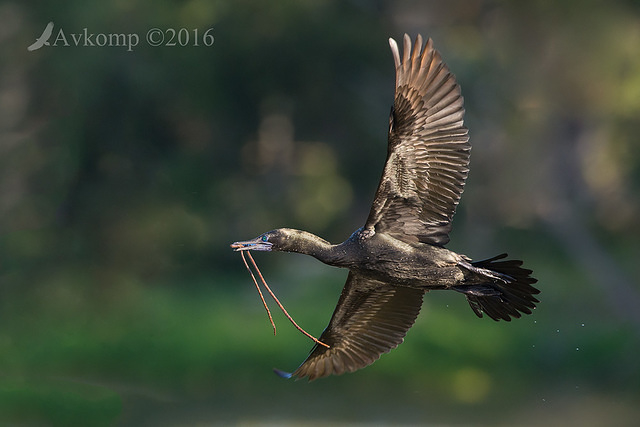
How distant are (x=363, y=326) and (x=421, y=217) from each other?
957mm

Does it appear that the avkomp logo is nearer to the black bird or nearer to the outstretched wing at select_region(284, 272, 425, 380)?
the outstretched wing at select_region(284, 272, 425, 380)

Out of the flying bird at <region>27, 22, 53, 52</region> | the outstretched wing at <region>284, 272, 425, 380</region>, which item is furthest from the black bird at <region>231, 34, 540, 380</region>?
the flying bird at <region>27, 22, 53, 52</region>

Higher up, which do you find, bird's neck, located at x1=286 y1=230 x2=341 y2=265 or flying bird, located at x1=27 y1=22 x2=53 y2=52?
flying bird, located at x1=27 y1=22 x2=53 y2=52

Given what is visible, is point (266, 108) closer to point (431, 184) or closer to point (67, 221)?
point (67, 221)

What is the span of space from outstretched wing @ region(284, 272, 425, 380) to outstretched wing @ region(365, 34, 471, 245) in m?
0.65

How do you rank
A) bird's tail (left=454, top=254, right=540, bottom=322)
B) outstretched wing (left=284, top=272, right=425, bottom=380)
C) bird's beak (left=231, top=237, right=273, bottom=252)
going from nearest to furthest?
bird's beak (left=231, top=237, right=273, bottom=252), bird's tail (left=454, top=254, right=540, bottom=322), outstretched wing (left=284, top=272, right=425, bottom=380)

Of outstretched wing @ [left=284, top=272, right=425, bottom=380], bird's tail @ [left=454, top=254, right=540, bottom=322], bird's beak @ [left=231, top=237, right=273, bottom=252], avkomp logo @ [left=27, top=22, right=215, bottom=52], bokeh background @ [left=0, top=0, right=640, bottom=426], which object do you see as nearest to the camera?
bird's beak @ [left=231, top=237, right=273, bottom=252]

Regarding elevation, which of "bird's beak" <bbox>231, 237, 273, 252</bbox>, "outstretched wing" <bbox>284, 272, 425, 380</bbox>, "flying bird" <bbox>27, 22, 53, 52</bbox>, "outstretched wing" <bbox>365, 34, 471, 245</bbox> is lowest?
"outstretched wing" <bbox>284, 272, 425, 380</bbox>

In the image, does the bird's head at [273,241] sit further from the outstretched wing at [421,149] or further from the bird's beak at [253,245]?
the outstretched wing at [421,149]

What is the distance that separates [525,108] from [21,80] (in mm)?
6857

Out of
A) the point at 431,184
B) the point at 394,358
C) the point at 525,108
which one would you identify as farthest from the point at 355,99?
the point at 431,184

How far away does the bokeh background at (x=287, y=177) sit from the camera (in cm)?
1221

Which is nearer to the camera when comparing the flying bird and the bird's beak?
the bird's beak

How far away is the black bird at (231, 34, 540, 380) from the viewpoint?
5.42m
